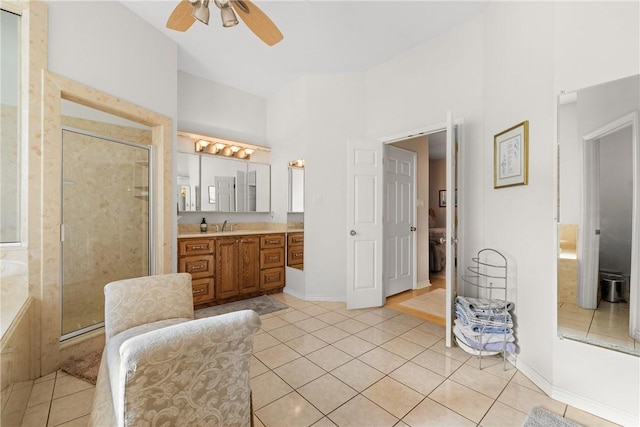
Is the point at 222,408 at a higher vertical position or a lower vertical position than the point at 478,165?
lower

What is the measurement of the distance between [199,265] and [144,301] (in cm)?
165

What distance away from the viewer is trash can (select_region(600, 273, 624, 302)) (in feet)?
5.46

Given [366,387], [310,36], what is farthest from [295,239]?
[310,36]

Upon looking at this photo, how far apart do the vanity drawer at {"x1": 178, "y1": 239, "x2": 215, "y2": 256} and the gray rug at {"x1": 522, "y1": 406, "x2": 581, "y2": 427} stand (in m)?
3.31

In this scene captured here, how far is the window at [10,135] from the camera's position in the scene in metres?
2.05

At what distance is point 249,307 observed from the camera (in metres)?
3.53

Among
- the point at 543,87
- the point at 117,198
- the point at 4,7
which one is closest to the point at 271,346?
the point at 117,198

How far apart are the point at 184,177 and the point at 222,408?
133 inches

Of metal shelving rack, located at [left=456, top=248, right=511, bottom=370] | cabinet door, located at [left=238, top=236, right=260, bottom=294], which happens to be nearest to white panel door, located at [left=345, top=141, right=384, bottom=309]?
metal shelving rack, located at [left=456, top=248, right=511, bottom=370]

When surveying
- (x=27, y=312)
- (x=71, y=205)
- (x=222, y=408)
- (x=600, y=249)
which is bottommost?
(x=222, y=408)

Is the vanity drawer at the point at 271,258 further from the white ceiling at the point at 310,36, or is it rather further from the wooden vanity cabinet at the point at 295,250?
the white ceiling at the point at 310,36

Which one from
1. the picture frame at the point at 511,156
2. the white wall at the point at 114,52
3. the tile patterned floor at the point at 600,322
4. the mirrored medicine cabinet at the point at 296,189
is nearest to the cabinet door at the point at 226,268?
the mirrored medicine cabinet at the point at 296,189

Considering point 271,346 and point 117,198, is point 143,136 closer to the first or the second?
point 117,198

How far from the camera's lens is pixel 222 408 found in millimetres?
1151
